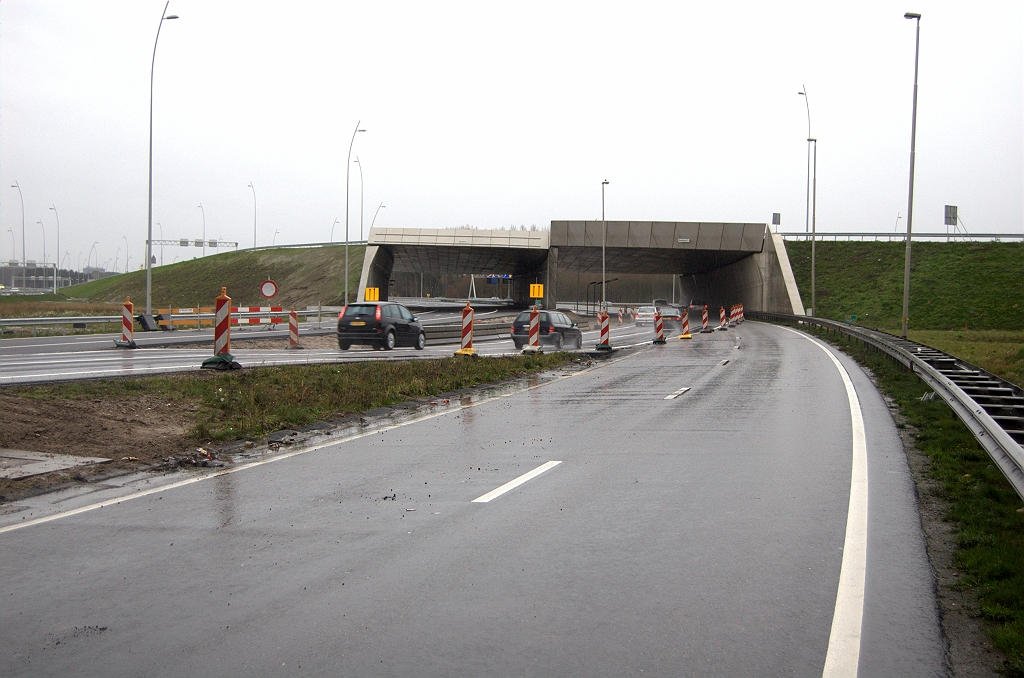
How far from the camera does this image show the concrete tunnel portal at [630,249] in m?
64.0

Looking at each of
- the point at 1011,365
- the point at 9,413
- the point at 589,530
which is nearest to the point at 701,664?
the point at 589,530

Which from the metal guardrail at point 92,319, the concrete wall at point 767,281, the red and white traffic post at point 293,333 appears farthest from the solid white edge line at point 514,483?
the concrete wall at point 767,281

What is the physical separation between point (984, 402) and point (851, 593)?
674 centimetres

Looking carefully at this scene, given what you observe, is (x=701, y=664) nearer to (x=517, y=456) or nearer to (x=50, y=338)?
(x=517, y=456)

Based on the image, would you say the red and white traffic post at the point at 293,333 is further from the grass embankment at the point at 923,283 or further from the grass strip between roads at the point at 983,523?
the grass embankment at the point at 923,283

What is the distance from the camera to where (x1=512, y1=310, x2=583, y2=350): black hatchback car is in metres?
31.7

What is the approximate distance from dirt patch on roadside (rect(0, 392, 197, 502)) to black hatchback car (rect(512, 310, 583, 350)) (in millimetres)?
20166

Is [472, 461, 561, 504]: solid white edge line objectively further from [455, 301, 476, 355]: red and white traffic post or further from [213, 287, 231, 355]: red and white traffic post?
[455, 301, 476, 355]: red and white traffic post

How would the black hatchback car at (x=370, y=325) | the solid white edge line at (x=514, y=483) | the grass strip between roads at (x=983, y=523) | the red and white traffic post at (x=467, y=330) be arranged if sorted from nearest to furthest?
1. the grass strip between roads at (x=983, y=523)
2. the solid white edge line at (x=514, y=483)
3. the red and white traffic post at (x=467, y=330)
4. the black hatchback car at (x=370, y=325)

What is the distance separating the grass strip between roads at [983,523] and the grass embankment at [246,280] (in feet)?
243

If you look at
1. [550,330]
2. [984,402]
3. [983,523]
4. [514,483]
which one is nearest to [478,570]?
[514,483]

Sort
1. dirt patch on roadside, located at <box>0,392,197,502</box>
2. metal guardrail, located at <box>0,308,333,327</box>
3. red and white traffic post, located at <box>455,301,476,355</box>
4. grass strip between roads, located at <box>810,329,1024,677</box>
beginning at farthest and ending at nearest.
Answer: metal guardrail, located at <box>0,308,333,327</box>, red and white traffic post, located at <box>455,301,476,355</box>, dirt patch on roadside, located at <box>0,392,197,502</box>, grass strip between roads, located at <box>810,329,1024,677</box>

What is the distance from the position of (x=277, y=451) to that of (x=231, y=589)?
16.9ft

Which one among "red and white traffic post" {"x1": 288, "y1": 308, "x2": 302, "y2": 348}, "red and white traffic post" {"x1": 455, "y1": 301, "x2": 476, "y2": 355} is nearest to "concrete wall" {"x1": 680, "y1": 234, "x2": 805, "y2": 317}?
"red and white traffic post" {"x1": 288, "y1": 308, "x2": 302, "y2": 348}
